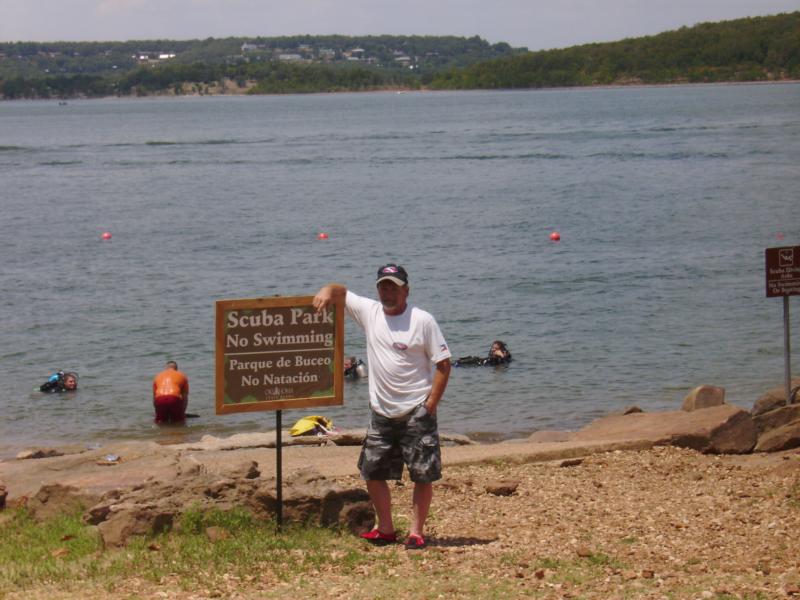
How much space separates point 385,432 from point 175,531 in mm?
1502

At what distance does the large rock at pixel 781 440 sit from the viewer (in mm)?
11641

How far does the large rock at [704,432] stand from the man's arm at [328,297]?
188 inches

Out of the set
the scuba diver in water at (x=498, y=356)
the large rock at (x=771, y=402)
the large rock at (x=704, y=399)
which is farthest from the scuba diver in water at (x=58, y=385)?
the large rock at (x=771, y=402)

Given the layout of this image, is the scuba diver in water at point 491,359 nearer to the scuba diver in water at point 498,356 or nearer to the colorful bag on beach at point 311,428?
the scuba diver in water at point 498,356

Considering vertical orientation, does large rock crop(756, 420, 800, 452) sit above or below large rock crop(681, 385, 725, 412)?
above

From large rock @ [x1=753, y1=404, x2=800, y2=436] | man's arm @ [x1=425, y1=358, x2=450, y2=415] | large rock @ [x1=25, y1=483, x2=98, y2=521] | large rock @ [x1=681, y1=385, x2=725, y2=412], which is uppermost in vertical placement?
man's arm @ [x1=425, y1=358, x2=450, y2=415]

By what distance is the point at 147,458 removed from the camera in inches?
413

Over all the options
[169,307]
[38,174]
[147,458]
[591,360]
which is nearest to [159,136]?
[38,174]

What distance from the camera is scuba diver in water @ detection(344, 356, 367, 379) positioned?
2014cm

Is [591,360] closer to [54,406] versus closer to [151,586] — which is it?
[54,406]

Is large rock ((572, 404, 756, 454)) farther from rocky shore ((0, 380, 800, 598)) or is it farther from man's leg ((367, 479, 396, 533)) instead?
man's leg ((367, 479, 396, 533))

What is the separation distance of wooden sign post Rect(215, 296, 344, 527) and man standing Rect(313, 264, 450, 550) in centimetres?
51

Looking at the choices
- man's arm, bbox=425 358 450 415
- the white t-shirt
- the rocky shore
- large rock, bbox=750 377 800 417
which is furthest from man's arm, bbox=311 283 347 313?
large rock, bbox=750 377 800 417

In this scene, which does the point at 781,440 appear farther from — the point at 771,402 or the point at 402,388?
the point at 402,388
